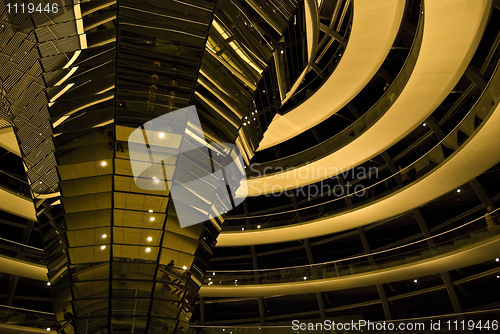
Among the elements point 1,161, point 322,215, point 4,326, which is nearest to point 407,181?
point 322,215

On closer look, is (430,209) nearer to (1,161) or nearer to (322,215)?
(322,215)

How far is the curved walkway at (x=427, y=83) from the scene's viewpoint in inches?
387

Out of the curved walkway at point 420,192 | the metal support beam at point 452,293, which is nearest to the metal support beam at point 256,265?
the curved walkway at point 420,192

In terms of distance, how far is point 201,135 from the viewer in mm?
6969

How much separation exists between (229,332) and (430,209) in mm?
11608

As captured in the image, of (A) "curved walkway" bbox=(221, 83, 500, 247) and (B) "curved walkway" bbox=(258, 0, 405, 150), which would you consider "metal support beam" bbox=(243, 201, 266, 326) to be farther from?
(B) "curved walkway" bbox=(258, 0, 405, 150)

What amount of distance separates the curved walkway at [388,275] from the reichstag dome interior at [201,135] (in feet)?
0.31

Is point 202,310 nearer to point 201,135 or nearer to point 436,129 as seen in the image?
point 436,129

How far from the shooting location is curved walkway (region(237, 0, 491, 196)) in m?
9.84

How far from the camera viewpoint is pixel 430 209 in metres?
19.4

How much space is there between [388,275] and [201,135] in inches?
520

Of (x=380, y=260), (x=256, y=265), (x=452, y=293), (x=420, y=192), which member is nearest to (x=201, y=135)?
(x=420, y=192)

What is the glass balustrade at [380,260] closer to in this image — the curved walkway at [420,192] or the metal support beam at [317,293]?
the metal support beam at [317,293]

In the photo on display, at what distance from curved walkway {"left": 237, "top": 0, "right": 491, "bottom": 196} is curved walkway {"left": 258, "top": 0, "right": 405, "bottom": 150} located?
0.79 metres
